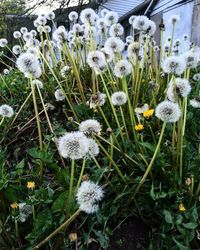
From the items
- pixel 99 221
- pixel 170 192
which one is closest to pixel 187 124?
pixel 170 192

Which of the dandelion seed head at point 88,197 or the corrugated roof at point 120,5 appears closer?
the dandelion seed head at point 88,197

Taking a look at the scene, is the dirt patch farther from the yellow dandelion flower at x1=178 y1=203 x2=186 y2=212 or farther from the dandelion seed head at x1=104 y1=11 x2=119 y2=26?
the dandelion seed head at x1=104 y1=11 x2=119 y2=26

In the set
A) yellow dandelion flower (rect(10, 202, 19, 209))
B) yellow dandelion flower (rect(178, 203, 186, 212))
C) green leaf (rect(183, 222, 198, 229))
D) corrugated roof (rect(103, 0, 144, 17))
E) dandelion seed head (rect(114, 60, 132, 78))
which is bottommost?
corrugated roof (rect(103, 0, 144, 17))

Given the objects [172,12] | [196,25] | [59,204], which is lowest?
[172,12]

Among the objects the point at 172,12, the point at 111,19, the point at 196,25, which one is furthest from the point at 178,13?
the point at 111,19

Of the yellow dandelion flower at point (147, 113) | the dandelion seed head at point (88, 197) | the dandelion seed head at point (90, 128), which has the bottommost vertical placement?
the yellow dandelion flower at point (147, 113)

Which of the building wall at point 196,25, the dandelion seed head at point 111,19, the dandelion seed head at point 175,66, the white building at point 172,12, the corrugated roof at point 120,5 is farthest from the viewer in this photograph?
the corrugated roof at point 120,5

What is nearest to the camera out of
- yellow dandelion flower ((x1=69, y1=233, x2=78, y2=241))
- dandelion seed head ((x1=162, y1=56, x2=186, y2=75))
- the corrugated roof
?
yellow dandelion flower ((x1=69, y1=233, x2=78, y2=241))

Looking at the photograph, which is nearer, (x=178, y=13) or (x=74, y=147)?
(x=74, y=147)

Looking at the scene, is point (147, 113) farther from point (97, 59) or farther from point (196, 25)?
point (196, 25)

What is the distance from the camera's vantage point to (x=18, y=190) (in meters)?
1.70

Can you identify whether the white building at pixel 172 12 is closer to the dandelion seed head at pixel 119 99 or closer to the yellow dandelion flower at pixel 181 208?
the dandelion seed head at pixel 119 99

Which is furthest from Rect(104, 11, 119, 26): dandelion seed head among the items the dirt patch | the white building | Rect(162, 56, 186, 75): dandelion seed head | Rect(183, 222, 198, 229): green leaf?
the white building

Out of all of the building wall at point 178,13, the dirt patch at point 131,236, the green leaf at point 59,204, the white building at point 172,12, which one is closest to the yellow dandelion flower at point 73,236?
the green leaf at point 59,204
